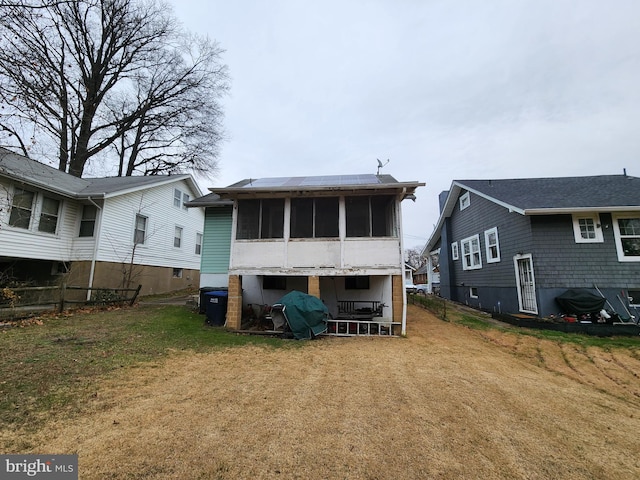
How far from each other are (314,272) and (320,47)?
41.9 feet

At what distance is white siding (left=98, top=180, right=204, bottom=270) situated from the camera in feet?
43.4

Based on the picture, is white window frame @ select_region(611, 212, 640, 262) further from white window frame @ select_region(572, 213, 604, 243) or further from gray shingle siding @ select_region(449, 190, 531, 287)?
gray shingle siding @ select_region(449, 190, 531, 287)

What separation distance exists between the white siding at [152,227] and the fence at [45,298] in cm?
232

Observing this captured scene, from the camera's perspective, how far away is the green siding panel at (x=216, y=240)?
38.5 ft

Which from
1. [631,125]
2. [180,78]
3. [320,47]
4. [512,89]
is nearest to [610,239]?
[512,89]

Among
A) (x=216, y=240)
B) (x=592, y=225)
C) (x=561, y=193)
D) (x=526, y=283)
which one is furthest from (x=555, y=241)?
(x=216, y=240)

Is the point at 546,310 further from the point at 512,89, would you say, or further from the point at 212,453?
the point at 512,89

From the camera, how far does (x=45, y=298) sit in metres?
9.62

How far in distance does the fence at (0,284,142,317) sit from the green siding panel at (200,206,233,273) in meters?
3.51

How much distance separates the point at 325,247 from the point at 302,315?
2354mm

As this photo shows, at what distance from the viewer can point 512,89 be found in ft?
52.4

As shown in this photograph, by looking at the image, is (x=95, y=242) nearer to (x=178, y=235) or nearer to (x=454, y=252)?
(x=178, y=235)

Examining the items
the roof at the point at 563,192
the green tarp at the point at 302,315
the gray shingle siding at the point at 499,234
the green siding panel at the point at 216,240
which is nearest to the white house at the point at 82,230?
the green siding panel at the point at 216,240

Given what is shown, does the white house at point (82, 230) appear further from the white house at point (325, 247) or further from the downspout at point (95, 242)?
the white house at point (325, 247)
